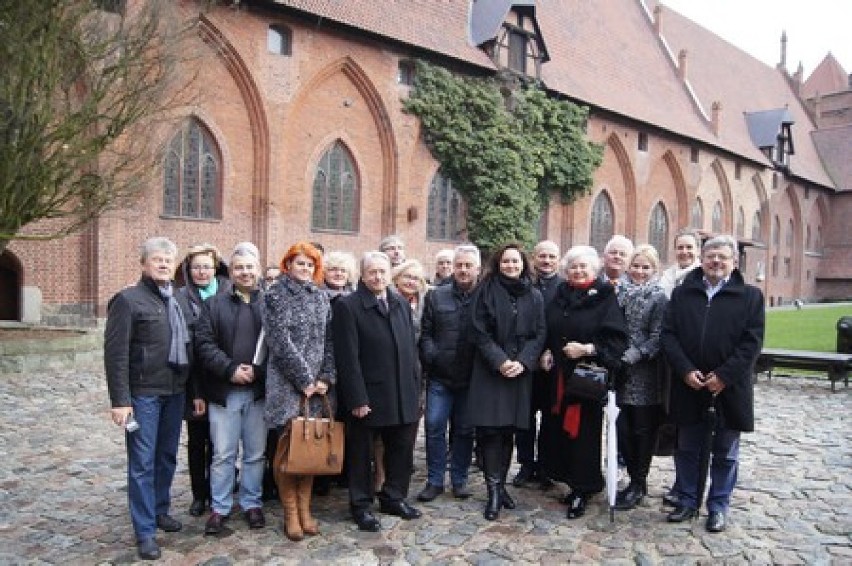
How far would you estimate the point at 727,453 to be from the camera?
474 centimetres

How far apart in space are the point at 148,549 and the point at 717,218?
109 ft

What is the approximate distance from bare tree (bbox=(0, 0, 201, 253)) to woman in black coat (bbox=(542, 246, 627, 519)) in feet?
28.7

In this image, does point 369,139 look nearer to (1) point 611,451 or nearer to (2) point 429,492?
(2) point 429,492

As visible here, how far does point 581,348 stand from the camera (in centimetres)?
479

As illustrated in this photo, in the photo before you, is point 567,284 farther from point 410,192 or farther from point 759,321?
point 410,192

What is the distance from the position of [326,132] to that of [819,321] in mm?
16771

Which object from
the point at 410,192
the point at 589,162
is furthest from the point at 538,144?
the point at 410,192

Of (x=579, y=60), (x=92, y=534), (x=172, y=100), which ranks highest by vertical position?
(x=579, y=60)

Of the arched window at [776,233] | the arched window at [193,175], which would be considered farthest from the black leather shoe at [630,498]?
the arched window at [776,233]

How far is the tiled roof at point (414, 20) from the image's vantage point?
54.5ft

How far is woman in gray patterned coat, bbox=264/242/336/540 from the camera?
432cm

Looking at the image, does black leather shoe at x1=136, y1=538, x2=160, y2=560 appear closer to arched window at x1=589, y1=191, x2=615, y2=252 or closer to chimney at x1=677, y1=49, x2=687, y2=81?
arched window at x1=589, y1=191, x2=615, y2=252

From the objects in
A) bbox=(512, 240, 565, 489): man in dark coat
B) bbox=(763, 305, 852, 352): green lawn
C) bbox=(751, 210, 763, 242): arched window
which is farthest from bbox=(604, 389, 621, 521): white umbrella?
bbox=(751, 210, 763, 242): arched window

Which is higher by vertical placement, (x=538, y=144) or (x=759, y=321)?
(x=538, y=144)
